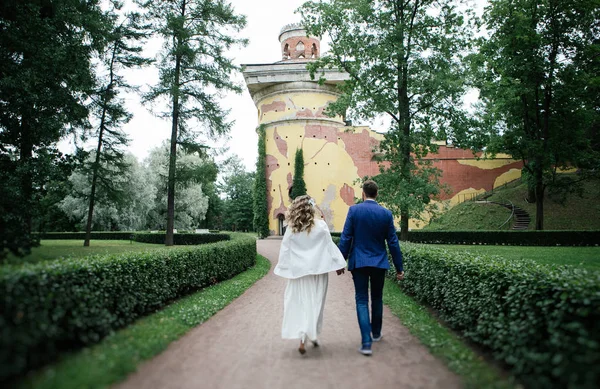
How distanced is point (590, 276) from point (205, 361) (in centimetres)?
434

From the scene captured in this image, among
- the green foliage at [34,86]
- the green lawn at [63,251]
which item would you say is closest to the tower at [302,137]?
the green lawn at [63,251]

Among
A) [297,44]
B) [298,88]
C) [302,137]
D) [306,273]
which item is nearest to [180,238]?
[302,137]

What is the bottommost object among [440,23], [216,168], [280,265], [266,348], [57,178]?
[266,348]

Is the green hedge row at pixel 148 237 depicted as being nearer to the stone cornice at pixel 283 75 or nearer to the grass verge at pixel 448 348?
the stone cornice at pixel 283 75

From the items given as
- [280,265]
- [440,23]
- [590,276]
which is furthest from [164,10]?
[590,276]

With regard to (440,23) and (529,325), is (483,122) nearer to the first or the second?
(440,23)

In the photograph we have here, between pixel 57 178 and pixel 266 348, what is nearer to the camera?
pixel 266 348

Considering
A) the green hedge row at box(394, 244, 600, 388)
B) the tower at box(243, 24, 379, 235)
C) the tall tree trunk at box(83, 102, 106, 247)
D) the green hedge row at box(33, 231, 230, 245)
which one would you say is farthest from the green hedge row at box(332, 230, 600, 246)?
the tall tree trunk at box(83, 102, 106, 247)

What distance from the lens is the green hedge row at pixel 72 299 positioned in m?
3.16

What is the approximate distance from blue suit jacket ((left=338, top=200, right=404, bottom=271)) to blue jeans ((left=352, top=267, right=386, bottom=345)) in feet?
0.45

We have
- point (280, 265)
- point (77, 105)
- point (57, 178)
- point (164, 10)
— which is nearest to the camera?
point (280, 265)

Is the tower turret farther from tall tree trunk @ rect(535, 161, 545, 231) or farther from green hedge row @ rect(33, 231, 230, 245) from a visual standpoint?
tall tree trunk @ rect(535, 161, 545, 231)

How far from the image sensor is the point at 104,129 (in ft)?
69.2

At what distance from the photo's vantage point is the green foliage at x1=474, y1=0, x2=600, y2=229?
71.5ft
